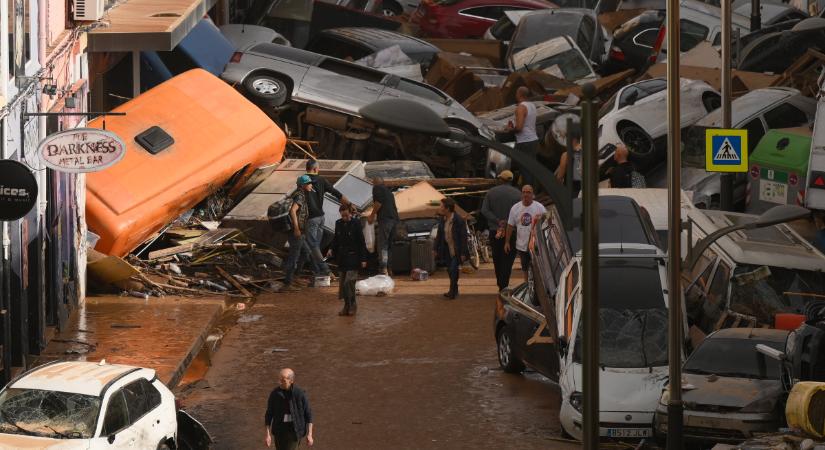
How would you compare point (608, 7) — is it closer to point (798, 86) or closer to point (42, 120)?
point (798, 86)

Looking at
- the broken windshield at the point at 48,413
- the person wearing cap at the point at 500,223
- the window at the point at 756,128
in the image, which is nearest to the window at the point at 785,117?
the window at the point at 756,128

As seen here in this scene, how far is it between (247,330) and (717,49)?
55.9 ft

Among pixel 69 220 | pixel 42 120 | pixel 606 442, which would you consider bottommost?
pixel 606 442

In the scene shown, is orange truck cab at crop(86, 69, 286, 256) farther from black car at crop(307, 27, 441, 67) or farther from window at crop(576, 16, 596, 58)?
window at crop(576, 16, 596, 58)

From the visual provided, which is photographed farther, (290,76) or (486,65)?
(486,65)

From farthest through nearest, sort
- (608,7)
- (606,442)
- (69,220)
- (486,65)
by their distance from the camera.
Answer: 1. (608,7)
2. (486,65)
3. (69,220)
4. (606,442)

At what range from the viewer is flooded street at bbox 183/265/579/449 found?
52.2 feet

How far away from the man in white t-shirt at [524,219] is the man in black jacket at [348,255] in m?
2.02

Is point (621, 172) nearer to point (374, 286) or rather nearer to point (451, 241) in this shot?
point (451, 241)

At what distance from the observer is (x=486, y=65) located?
3778 cm

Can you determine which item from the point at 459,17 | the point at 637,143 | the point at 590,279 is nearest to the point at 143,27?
the point at 637,143

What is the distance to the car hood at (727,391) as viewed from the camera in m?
14.7

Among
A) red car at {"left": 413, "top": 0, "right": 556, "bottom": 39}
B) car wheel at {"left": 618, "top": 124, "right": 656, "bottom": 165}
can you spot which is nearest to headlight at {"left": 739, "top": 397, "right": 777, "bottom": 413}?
car wheel at {"left": 618, "top": 124, "right": 656, "bottom": 165}

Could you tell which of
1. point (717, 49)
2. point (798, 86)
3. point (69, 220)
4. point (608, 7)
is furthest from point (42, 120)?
point (608, 7)
